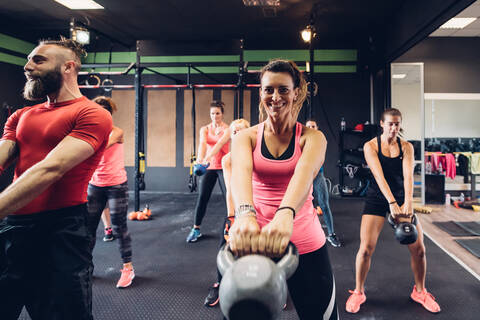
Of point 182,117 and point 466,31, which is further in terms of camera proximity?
point 182,117

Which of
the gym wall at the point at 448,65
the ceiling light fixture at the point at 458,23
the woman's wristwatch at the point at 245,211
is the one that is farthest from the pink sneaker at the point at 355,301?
the ceiling light fixture at the point at 458,23

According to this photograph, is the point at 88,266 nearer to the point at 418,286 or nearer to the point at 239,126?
the point at 239,126

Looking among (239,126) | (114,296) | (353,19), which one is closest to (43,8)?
(239,126)

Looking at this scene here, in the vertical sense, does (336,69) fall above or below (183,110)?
above

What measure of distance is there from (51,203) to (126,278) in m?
1.59

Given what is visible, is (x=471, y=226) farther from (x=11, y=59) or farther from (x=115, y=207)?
(x=11, y=59)

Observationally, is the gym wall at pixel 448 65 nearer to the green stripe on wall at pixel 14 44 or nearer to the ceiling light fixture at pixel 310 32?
the ceiling light fixture at pixel 310 32

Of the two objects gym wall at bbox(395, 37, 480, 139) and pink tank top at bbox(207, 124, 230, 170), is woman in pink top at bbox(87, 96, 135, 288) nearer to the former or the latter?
pink tank top at bbox(207, 124, 230, 170)

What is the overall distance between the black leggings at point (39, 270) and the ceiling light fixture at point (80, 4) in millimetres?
5024

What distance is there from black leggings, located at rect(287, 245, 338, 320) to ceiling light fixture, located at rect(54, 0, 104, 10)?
5593 millimetres

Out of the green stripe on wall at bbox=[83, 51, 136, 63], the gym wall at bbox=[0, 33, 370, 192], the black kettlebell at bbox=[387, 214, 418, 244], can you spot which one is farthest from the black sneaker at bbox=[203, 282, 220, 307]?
the green stripe on wall at bbox=[83, 51, 136, 63]

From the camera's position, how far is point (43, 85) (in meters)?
1.20

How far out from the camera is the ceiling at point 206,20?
4715 mm

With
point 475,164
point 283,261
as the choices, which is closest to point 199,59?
point 475,164
